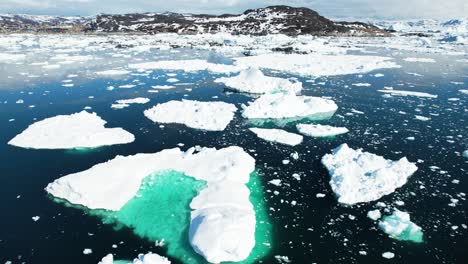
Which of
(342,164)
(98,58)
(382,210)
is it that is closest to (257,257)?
(382,210)

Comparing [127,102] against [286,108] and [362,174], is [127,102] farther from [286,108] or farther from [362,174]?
[362,174]

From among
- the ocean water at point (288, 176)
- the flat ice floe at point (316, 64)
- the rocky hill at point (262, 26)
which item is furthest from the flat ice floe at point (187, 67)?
the rocky hill at point (262, 26)

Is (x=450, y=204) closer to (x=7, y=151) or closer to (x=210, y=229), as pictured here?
(x=210, y=229)

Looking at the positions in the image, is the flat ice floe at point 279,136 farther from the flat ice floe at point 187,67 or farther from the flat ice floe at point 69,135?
the flat ice floe at point 187,67

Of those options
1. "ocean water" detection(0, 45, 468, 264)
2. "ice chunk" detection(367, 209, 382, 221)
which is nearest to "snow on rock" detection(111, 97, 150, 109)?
"ocean water" detection(0, 45, 468, 264)

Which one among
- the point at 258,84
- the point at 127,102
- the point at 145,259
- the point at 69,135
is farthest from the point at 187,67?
the point at 145,259

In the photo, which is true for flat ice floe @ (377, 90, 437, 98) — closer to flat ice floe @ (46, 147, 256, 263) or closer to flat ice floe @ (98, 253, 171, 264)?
flat ice floe @ (46, 147, 256, 263)

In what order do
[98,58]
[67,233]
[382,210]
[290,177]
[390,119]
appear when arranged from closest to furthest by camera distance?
[67,233] < [382,210] < [290,177] < [390,119] < [98,58]
